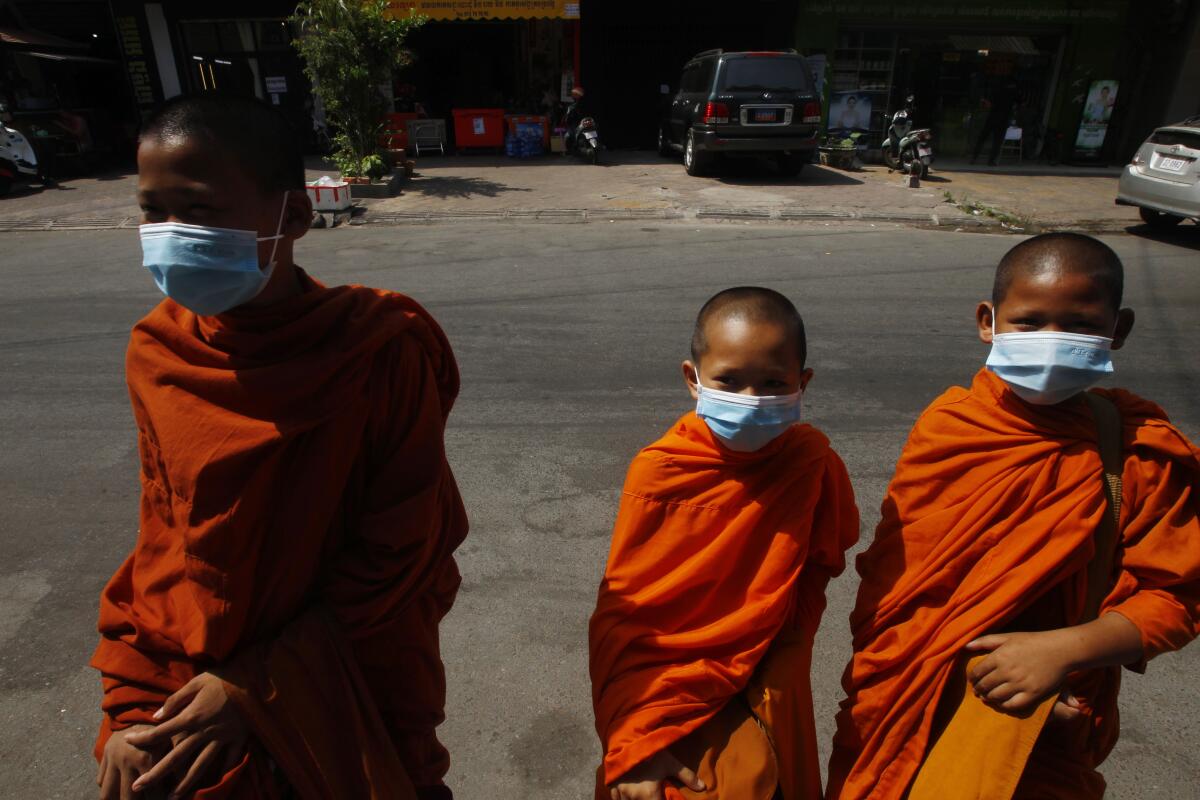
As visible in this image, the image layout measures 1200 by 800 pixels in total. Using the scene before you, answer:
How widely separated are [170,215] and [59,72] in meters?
18.6

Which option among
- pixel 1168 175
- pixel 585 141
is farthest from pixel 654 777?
pixel 585 141

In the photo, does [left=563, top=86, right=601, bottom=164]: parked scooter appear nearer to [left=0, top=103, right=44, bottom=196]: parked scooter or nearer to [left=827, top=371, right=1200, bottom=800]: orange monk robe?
[left=0, top=103, right=44, bottom=196]: parked scooter

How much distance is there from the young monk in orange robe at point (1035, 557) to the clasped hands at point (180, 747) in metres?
1.18

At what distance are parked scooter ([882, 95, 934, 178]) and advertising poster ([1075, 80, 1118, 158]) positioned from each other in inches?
140

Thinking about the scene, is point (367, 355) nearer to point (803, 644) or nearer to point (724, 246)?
point (803, 644)

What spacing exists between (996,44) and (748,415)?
58.5 feet

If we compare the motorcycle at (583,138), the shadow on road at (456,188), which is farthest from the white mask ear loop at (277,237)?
the motorcycle at (583,138)

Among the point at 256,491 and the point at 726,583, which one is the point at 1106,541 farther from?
the point at 256,491

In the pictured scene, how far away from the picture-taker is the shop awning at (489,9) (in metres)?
14.4

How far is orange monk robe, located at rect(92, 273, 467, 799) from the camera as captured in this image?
1.20 m

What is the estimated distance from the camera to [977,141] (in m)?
15.6

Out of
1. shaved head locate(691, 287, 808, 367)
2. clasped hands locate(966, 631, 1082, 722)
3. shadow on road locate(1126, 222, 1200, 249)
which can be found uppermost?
shaved head locate(691, 287, 808, 367)

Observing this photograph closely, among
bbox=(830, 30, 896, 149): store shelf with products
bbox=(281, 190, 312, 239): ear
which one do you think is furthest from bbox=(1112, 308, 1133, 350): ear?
bbox=(830, 30, 896, 149): store shelf with products

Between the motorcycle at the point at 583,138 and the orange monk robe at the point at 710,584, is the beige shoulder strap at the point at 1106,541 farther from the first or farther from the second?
the motorcycle at the point at 583,138
